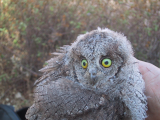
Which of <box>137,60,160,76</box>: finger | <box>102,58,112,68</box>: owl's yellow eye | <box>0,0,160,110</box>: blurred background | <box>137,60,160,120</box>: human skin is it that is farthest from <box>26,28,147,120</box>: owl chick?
<box>0,0,160,110</box>: blurred background

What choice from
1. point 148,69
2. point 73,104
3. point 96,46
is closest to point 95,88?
point 73,104

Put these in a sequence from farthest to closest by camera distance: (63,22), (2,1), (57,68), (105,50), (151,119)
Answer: (63,22) < (2,1) < (151,119) < (57,68) < (105,50)

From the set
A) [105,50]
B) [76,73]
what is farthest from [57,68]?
[105,50]

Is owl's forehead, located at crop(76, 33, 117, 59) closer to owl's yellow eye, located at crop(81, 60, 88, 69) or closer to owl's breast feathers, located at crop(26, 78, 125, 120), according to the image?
owl's yellow eye, located at crop(81, 60, 88, 69)

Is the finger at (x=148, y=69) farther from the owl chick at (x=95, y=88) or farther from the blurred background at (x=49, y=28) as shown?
the blurred background at (x=49, y=28)

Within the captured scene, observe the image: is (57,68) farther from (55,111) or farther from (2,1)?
(2,1)
